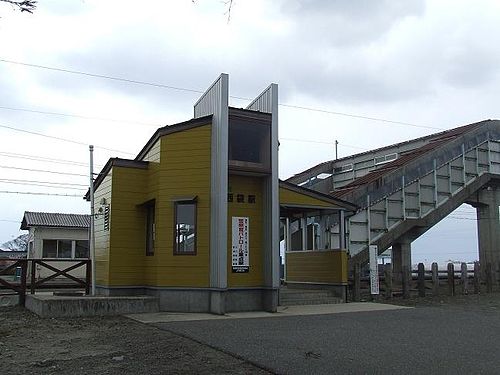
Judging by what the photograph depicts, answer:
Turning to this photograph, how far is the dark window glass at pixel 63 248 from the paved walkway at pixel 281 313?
20392 mm

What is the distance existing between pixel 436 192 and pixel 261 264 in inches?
423

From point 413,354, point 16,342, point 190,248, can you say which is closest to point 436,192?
point 190,248

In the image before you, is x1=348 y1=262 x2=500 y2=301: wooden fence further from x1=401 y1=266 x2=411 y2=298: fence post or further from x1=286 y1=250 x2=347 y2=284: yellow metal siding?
x1=286 y1=250 x2=347 y2=284: yellow metal siding

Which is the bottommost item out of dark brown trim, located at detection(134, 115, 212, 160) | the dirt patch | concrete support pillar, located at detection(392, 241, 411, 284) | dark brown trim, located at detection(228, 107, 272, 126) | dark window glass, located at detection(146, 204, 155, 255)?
the dirt patch

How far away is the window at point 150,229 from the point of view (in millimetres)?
15445

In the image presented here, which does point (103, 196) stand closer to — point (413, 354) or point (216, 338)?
point (216, 338)

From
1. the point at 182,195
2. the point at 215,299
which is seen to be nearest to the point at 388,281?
the point at 215,299

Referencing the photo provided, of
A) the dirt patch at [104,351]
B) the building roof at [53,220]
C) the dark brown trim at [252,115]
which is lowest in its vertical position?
the dirt patch at [104,351]

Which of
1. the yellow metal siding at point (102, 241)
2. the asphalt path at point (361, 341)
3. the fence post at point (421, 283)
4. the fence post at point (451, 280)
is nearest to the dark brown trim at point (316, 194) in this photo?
the fence post at point (421, 283)

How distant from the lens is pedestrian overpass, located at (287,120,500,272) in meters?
20.8

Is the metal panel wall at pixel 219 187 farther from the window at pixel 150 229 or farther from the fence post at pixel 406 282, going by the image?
the fence post at pixel 406 282

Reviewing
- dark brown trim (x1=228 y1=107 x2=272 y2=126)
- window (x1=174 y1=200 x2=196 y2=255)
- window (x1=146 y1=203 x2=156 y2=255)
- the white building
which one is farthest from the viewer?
the white building

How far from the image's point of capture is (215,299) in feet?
45.2

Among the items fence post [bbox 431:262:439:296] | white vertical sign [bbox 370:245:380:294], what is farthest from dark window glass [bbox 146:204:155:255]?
fence post [bbox 431:262:439:296]
